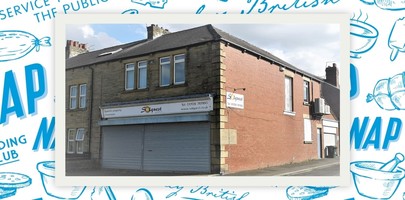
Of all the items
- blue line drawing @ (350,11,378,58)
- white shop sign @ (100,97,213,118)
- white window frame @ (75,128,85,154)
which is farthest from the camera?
white shop sign @ (100,97,213,118)

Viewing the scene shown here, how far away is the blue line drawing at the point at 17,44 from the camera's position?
17.8ft

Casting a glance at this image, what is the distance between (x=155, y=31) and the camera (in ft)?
20.0

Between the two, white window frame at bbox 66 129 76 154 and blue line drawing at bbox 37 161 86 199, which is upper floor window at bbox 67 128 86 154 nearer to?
white window frame at bbox 66 129 76 154

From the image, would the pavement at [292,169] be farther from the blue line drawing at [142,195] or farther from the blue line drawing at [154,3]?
the blue line drawing at [154,3]

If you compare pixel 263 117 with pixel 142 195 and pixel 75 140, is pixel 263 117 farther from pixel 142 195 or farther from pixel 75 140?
pixel 75 140

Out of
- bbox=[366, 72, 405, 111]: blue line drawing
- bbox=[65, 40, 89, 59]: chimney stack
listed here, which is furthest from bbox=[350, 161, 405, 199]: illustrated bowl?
bbox=[65, 40, 89, 59]: chimney stack

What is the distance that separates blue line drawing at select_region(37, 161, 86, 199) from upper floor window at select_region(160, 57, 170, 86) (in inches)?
82.6

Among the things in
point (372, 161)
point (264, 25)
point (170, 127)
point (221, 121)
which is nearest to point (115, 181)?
point (170, 127)

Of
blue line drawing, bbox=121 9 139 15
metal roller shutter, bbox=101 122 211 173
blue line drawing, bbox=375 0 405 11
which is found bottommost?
metal roller shutter, bbox=101 122 211 173

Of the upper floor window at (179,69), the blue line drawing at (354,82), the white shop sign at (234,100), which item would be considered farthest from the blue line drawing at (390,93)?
the upper floor window at (179,69)

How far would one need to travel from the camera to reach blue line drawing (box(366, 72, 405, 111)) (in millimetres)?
5410

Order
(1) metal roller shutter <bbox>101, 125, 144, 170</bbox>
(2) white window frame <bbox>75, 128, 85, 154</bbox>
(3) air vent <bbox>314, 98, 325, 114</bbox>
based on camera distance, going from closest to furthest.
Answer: (2) white window frame <bbox>75, 128, 85, 154</bbox> < (1) metal roller shutter <bbox>101, 125, 144, 170</bbox> < (3) air vent <bbox>314, 98, 325, 114</bbox>

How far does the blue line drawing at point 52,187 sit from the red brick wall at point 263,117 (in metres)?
2.18

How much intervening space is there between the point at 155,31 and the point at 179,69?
845 millimetres
